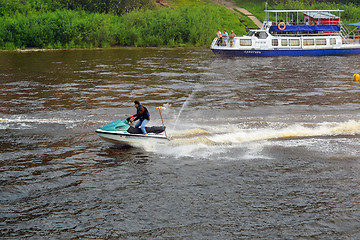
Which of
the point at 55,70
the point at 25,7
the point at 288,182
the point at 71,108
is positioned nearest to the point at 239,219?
the point at 288,182

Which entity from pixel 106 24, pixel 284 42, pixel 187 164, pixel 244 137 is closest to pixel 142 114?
pixel 187 164

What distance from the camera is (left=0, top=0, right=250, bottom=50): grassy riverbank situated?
54.3 m

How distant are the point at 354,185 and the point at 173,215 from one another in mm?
5908

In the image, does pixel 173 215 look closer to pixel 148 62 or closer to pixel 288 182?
pixel 288 182

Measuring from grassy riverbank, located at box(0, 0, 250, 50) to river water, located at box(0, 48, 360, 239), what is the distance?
2438 centimetres

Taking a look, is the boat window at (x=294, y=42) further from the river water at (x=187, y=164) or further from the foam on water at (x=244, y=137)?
the foam on water at (x=244, y=137)

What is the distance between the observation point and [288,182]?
47.9 ft

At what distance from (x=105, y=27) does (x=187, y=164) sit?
140ft

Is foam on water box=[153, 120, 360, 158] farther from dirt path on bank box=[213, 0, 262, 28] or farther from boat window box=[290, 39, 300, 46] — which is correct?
dirt path on bank box=[213, 0, 262, 28]

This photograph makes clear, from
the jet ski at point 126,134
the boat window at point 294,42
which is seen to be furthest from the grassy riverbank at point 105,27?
the jet ski at point 126,134

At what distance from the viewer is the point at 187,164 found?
16141 mm

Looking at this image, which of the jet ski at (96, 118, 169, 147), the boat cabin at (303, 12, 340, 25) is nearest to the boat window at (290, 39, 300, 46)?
the boat cabin at (303, 12, 340, 25)

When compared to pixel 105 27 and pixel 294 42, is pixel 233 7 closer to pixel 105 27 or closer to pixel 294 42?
pixel 294 42

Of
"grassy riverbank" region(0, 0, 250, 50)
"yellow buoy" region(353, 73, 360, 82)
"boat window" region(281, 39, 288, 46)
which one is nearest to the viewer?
"yellow buoy" region(353, 73, 360, 82)
